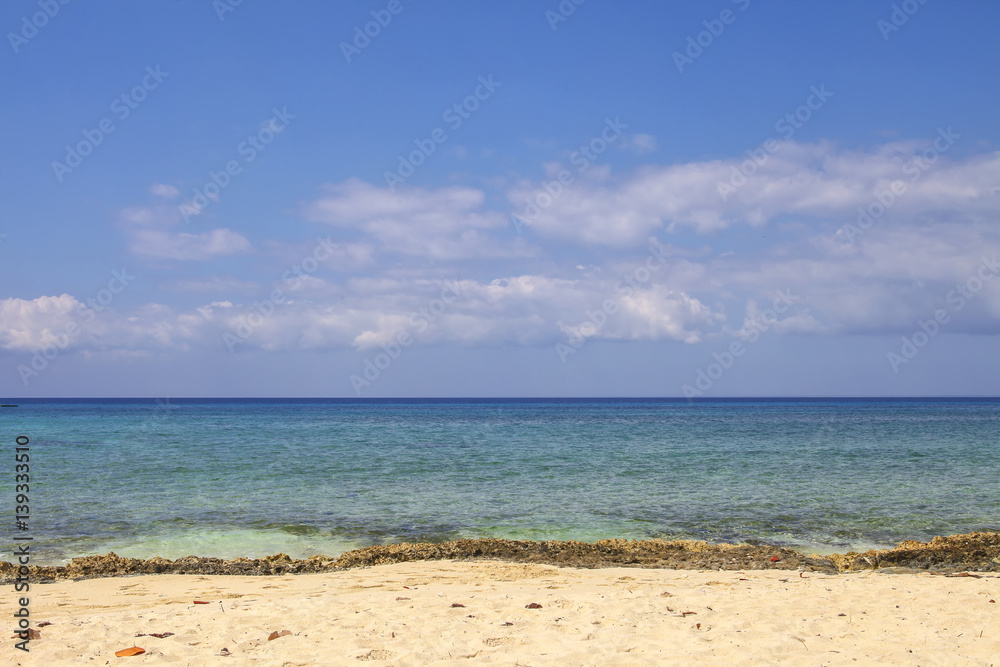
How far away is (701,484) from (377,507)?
34.7ft

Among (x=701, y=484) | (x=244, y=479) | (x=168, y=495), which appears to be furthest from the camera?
(x=244, y=479)

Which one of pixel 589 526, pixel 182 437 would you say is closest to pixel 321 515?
pixel 589 526

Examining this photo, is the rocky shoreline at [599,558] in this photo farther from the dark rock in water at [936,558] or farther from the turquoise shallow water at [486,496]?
the turquoise shallow water at [486,496]

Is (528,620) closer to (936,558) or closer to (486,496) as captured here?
(936,558)

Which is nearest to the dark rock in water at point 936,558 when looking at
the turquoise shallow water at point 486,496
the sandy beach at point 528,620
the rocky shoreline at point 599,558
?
the rocky shoreline at point 599,558

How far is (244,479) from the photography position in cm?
2270

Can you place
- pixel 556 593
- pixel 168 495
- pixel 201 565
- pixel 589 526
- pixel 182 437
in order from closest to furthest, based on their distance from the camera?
pixel 556 593 < pixel 201 565 < pixel 589 526 < pixel 168 495 < pixel 182 437

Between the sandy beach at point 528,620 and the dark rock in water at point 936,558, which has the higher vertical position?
the sandy beach at point 528,620

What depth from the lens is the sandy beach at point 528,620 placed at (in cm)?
640

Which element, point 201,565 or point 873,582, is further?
point 201,565

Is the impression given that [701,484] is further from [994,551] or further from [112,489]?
[112,489]

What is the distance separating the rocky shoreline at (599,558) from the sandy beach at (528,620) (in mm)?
620

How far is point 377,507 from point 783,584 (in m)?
10.7

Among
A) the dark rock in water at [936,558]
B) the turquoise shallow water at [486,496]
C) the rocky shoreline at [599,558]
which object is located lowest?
the turquoise shallow water at [486,496]
